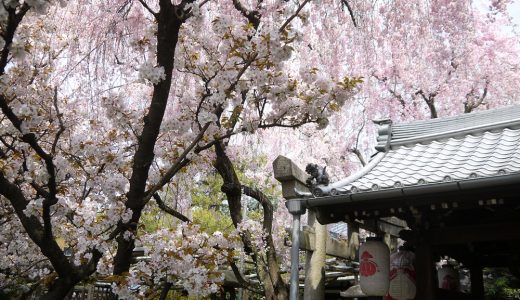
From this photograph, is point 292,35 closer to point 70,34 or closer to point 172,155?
point 172,155

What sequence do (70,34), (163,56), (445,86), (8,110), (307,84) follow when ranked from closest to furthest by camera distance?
(8,110), (163,56), (307,84), (70,34), (445,86)

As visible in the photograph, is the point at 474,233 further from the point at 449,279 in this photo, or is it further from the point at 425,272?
the point at 449,279

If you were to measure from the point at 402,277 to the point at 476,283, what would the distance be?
6.24 feet

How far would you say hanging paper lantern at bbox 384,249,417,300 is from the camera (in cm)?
475

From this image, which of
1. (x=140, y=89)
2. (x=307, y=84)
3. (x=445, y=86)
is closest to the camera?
(x=307, y=84)

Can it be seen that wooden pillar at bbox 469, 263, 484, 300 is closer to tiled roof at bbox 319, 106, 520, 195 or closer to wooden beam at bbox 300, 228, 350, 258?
wooden beam at bbox 300, 228, 350, 258

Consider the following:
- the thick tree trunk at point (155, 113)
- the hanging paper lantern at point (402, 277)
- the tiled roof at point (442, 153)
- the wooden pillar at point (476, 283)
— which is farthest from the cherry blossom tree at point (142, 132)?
the wooden pillar at point (476, 283)

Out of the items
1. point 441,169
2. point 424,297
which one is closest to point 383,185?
point 441,169

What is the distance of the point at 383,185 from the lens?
13.5 ft

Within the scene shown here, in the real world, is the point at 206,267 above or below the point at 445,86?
below

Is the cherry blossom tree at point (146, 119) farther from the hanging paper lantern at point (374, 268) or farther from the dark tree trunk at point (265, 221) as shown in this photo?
the hanging paper lantern at point (374, 268)

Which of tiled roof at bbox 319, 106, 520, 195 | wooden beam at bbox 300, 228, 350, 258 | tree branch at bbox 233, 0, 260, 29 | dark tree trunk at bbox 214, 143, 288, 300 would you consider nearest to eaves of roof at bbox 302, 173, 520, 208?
tiled roof at bbox 319, 106, 520, 195

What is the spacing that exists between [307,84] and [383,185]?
148 cm

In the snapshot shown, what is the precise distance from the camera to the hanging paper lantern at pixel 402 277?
4.75 meters
